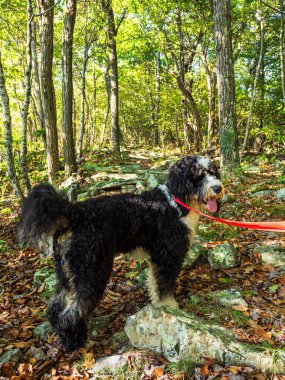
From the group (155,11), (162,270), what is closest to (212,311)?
(162,270)

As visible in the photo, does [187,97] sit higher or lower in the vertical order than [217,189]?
higher

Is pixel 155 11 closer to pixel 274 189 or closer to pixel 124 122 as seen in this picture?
pixel 274 189

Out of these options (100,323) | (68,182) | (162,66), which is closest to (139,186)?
(68,182)

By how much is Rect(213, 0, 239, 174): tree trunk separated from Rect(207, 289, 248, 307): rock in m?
4.91

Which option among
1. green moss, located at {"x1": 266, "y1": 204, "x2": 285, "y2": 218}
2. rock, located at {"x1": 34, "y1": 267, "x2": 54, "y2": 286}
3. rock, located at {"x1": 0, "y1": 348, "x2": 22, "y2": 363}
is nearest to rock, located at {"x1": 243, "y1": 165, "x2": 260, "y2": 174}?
green moss, located at {"x1": 266, "y1": 204, "x2": 285, "y2": 218}

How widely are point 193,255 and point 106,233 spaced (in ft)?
5.96

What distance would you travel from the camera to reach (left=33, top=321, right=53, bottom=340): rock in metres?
3.36

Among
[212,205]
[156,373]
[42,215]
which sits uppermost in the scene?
[42,215]

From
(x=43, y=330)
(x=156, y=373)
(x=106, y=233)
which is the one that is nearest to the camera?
(x=156, y=373)

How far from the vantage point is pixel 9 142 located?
7008 mm

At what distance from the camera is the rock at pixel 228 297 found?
140 inches

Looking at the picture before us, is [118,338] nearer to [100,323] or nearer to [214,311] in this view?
[100,323]

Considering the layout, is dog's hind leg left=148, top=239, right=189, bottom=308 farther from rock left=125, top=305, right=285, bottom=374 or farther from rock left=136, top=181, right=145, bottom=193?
rock left=136, top=181, right=145, bottom=193

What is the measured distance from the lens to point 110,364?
277 centimetres
